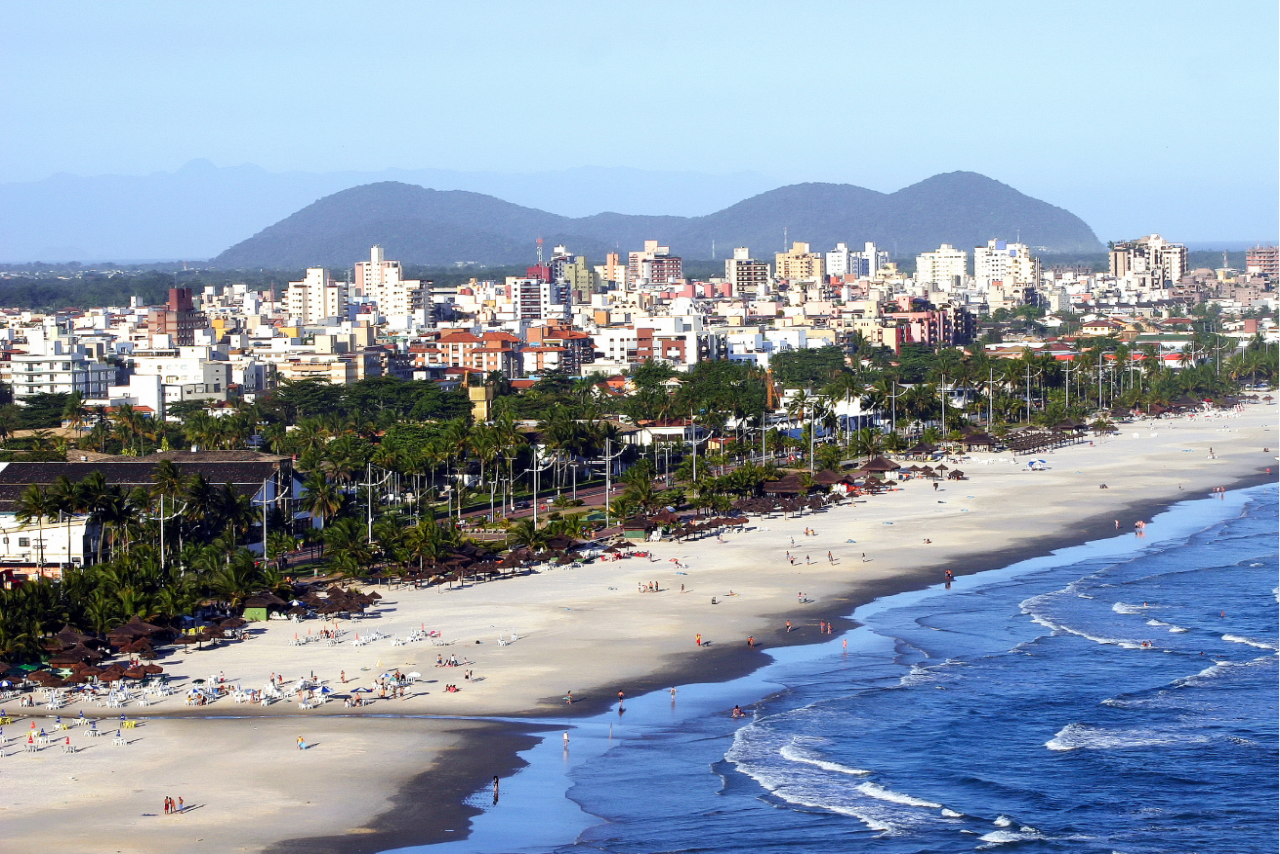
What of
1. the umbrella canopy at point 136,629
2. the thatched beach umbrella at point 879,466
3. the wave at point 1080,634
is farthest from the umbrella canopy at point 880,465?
the umbrella canopy at point 136,629

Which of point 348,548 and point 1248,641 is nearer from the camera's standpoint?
point 1248,641

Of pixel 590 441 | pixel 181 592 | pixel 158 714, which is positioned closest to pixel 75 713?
pixel 158 714

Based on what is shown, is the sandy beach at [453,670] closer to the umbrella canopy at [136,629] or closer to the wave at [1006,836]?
the umbrella canopy at [136,629]

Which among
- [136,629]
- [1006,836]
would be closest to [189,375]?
[136,629]

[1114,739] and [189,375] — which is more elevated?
[189,375]

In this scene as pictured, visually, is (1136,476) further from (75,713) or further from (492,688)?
(75,713)

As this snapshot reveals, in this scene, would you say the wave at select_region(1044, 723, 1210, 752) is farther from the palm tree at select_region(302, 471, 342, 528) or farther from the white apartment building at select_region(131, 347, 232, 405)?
the white apartment building at select_region(131, 347, 232, 405)

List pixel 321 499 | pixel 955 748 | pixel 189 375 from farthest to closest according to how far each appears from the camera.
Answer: pixel 189 375 < pixel 321 499 < pixel 955 748

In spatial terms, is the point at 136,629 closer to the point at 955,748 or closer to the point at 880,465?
the point at 955,748
